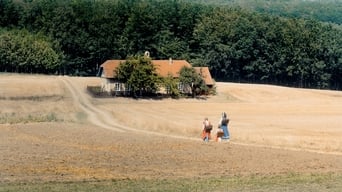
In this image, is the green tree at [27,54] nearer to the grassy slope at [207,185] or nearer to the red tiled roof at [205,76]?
the red tiled roof at [205,76]

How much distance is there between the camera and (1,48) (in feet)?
405

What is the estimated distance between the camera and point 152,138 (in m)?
46.5

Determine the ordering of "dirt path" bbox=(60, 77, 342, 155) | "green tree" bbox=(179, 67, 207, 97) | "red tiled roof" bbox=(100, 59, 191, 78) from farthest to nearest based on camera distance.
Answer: "red tiled roof" bbox=(100, 59, 191, 78) < "green tree" bbox=(179, 67, 207, 97) < "dirt path" bbox=(60, 77, 342, 155)

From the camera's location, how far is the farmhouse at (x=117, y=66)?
9769cm

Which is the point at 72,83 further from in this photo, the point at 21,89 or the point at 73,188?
the point at 73,188

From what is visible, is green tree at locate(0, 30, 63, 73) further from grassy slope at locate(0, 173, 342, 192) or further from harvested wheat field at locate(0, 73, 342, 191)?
grassy slope at locate(0, 173, 342, 192)

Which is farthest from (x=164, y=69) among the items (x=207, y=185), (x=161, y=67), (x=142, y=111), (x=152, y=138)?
(x=207, y=185)

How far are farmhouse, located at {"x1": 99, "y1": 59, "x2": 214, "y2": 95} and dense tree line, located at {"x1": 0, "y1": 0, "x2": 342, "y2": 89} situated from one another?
971 inches

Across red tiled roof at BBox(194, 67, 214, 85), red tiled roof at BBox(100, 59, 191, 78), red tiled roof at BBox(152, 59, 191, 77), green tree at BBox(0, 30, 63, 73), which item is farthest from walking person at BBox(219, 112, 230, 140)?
green tree at BBox(0, 30, 63, 73)

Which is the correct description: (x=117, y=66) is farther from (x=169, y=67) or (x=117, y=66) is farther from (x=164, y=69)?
(x=169, y=67)

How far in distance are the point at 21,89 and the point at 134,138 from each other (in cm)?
4895

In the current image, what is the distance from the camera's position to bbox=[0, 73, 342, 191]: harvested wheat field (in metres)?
28.7

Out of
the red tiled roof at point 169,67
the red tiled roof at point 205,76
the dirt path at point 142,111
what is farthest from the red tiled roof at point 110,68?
the red tiled roof at point 205,76

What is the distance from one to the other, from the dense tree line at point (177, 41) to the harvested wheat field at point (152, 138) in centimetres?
3004
